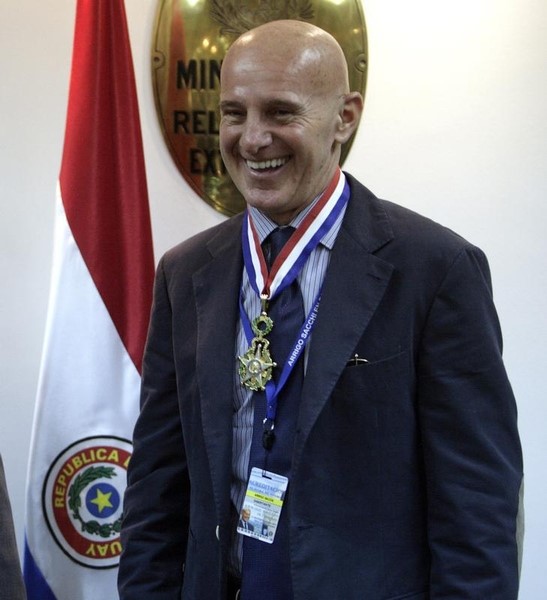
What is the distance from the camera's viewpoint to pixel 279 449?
1.20 m

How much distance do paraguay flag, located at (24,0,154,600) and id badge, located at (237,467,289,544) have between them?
2.35 feet

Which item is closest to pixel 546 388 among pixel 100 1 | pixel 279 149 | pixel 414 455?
pixel 414 455

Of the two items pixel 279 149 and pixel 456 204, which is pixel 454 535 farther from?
pixel 456 204

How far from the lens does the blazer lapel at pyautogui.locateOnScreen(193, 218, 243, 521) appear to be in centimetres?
124

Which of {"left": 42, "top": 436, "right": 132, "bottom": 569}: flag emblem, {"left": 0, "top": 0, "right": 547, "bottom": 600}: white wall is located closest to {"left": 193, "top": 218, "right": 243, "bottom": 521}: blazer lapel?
{"left": 42, "top": 436, "right": 132, "bottom": 569}: flag emblem

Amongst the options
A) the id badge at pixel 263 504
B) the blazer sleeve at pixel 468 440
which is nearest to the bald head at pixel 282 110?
the blazer sleeve at pixel 468 440

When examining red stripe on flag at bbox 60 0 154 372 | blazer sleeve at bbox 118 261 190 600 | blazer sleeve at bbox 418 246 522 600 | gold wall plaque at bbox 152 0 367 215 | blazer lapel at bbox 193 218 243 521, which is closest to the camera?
blazer sleeve at bbox 418 246 522 600

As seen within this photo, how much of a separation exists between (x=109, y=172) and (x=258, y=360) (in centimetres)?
84

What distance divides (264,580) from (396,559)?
0.20 m

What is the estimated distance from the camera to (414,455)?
120cm

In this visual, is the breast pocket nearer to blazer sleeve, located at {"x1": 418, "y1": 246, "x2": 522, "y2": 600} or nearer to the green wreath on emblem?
blazer sleeve, located at {"x1": 418, "y1": 246, "x2": 522, "y2": 600}

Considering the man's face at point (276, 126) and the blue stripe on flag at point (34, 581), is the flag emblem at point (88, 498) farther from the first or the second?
the man's face at point (276, 126)

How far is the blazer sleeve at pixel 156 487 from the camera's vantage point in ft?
4.59

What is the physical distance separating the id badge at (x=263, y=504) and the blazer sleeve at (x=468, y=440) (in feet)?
0.75
